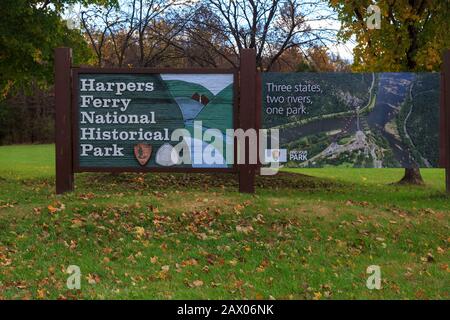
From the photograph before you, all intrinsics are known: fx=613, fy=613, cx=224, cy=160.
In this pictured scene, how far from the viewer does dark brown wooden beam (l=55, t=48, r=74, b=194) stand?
1098cm

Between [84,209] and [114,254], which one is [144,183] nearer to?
[84,209]

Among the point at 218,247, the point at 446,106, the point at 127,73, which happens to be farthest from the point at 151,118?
the point at 446,106

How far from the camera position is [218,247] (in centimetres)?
809

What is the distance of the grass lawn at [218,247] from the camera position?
6.53 metres

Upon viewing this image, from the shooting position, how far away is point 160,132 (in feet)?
36.6

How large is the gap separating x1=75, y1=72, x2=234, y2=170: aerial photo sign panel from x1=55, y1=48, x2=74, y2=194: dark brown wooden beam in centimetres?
17

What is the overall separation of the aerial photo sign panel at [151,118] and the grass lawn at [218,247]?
31.2 inches

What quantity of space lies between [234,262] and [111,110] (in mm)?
4739

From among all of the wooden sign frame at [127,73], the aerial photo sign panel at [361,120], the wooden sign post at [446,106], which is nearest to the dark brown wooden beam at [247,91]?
the wooden sign frame at [127,73]

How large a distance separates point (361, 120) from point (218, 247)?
5.14m

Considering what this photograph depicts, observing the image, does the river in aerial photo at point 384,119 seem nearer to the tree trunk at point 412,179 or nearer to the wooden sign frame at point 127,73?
the wooden sign frame at point 127,73

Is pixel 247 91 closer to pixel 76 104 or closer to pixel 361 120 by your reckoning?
pixel 361 120

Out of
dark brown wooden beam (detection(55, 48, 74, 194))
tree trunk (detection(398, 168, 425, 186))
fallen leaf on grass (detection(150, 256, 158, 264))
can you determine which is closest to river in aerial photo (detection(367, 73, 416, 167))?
dark brown wooden beam (detection(55, 48, 74, 194))

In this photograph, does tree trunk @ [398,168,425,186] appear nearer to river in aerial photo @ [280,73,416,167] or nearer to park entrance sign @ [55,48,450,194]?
river in aerial photo @ [280,73,416,167]
